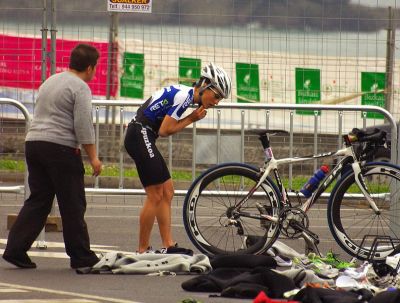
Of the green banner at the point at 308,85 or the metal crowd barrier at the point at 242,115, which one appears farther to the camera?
the green banner at the point at 308,85

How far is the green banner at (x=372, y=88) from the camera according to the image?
18.2 meters

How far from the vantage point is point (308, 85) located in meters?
18.2

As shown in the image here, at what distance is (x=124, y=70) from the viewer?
19.5 meters

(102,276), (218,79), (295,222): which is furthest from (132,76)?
(102,276)

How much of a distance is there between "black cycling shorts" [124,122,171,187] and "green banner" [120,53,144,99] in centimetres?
665

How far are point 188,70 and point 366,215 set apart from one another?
6.52m

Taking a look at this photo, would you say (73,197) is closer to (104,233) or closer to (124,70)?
(104,233)

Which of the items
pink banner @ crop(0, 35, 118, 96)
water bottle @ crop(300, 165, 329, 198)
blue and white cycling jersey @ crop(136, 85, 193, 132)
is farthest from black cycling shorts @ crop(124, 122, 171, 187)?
pink banner @ crop(0, 35, 118, 96)

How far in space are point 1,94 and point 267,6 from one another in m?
3.63

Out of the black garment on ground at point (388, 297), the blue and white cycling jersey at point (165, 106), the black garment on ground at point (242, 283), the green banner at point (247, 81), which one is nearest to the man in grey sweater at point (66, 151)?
the blue and white cycling jersey at point (165, 106)

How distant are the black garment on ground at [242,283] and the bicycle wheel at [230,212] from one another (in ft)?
5.17

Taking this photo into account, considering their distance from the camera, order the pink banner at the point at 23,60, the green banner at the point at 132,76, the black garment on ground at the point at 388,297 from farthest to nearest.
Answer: the green banner at the point at 132,76, the pink banner at the point at 23,60, the black garment on ground at the point at 388,297

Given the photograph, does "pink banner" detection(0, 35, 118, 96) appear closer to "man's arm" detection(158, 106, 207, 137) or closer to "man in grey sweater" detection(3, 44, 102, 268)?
"man's arm" detection(158, 106, 207, 137)

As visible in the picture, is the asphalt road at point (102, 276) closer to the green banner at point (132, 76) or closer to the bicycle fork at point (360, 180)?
the bicycle fork at point (360, 180)
